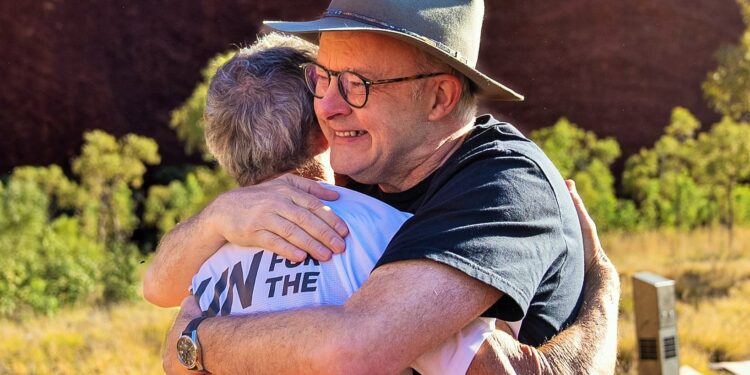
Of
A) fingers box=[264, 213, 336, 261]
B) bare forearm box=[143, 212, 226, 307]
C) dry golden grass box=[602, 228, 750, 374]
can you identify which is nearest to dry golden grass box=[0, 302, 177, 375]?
dry golden grass box=[602, 228, 750, 374]

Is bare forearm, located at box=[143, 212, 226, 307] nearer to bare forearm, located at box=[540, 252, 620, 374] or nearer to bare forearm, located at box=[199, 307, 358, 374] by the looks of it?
bare forearm, located at box=[199, 307, 358, 374]

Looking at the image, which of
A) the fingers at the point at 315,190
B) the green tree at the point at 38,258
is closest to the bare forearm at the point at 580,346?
the fingers at the point at 315,190

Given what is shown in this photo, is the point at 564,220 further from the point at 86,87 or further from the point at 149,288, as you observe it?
the point at 86,87

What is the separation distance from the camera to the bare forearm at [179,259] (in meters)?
2.23

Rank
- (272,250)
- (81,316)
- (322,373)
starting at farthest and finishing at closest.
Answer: (81,316)
(272,250)
(322,373)

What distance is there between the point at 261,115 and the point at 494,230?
637mm

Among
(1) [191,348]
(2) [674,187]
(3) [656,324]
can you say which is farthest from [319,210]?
(2) [674,187]

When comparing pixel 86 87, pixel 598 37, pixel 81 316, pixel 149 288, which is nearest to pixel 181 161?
pixel 86 87

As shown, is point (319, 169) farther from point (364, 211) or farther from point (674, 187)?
point (674, 187)

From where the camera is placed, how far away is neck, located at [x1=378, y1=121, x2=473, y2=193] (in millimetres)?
2225

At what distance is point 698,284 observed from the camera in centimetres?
951

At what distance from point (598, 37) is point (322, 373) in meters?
19.7

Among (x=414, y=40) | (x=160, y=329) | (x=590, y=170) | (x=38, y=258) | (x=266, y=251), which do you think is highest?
(x=414, y=40)

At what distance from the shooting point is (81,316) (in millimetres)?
8305
